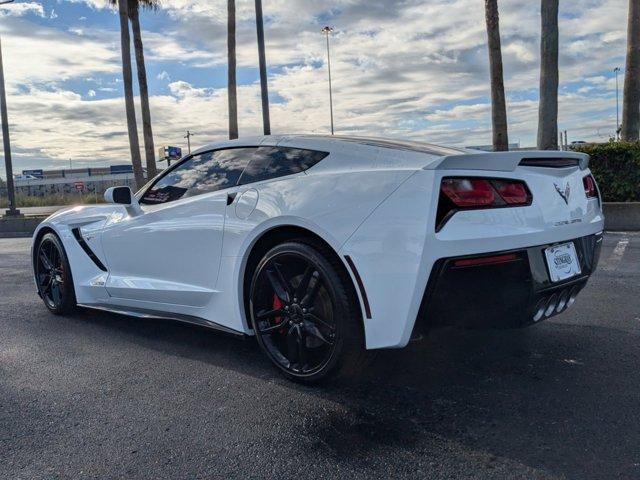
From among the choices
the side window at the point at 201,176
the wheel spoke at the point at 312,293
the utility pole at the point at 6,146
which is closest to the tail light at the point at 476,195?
the wheel spoke at the point at 312,293

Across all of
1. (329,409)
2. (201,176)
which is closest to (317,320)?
(329,409)

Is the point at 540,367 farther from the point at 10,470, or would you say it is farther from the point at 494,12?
the point at 494,12

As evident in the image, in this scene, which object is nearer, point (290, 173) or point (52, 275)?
point (290, 173)

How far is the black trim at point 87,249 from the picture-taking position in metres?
4.64

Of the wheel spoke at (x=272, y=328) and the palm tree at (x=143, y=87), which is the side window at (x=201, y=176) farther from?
the palm tree at (x=143, y=87)

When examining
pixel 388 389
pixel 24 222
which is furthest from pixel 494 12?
pixel 24 222

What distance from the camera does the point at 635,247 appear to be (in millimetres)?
8328

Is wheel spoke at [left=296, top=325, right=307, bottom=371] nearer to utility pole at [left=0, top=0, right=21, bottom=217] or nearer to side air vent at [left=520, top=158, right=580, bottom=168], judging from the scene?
side air vent at [left=520, top=158, right=580, bottom=168]

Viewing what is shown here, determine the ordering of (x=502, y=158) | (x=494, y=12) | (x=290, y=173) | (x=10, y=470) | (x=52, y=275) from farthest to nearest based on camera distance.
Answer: (x=494, y=12) < (x=52, y=275) < (x=290, y=173) < (x=502, y=158) < (x=10, y=470)

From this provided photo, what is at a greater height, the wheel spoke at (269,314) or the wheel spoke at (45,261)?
the wheel spoke at (45,261)

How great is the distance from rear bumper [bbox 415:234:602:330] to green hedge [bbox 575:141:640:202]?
367 inches

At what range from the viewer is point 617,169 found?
37.0ft

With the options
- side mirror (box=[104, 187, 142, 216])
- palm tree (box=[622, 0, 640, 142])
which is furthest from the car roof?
palm tree (box=[622, 0, 640, 142])

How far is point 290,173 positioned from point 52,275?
2.91m
